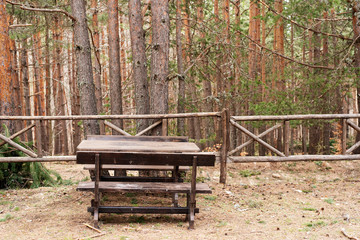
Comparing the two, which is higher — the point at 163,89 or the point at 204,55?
the point at 204,55

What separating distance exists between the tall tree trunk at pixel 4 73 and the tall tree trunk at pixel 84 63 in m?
1.66

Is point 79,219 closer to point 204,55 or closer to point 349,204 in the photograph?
point 349,204

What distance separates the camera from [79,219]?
201 inches

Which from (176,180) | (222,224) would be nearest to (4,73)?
(176,180)

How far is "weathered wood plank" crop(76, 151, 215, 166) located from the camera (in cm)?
445

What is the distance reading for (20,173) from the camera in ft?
25.8

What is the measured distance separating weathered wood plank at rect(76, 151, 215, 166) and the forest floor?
0.90 meters

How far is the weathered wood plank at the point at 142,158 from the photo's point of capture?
4449 mm

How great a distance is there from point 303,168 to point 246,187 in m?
2.79

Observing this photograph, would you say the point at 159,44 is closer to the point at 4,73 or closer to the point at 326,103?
the point at 4,73

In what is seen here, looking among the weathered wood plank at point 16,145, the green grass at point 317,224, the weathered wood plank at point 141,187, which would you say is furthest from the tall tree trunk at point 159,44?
the green grass at point 317,224

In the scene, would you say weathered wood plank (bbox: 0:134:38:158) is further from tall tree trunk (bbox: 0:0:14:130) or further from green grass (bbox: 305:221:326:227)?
green grass (bbox: 305:221:326:227)

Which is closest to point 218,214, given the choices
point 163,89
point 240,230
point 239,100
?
point 240,230

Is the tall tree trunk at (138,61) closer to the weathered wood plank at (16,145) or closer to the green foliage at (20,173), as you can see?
the weathered wood plank at (16,145)
